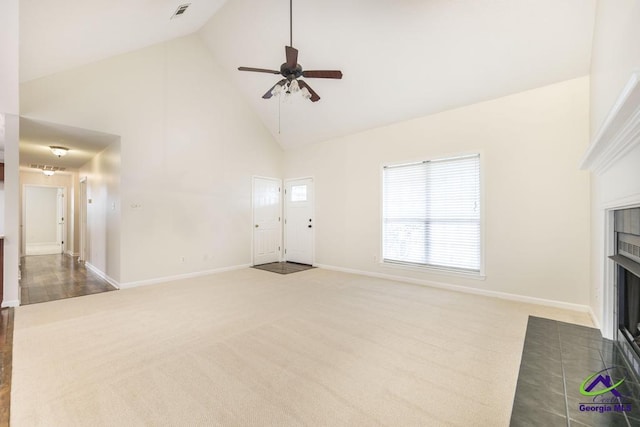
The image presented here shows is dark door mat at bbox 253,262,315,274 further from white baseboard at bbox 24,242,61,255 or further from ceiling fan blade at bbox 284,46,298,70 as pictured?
white baseboard at bbox 24,242,61,255

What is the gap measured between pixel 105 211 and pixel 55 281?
4.66ft

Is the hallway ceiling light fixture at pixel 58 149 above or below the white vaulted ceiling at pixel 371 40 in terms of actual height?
below

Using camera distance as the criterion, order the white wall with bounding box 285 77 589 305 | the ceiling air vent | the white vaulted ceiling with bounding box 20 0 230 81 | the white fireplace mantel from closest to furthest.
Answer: the white fireplace mantel → the white vaulted ceiling with bounding box 20 0 230 81 → the white wall with bounding box 285 77 589 305 → the ceiling air vent

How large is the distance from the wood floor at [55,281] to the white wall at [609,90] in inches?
245

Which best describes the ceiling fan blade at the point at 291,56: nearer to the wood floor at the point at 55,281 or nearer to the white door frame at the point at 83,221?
the wood floor at the point at 55,281

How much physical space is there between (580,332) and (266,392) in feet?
10.3

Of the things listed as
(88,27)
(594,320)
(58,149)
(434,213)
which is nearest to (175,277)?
(58,149)

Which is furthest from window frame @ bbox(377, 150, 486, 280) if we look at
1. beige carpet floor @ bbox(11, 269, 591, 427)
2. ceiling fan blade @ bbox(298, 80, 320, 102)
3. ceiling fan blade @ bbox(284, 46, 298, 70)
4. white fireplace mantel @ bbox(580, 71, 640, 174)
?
ceiling fan blade @ bbox(284, 46, 298, 70)

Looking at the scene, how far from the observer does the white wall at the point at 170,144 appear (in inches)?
163

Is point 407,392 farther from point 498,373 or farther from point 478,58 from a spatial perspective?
point 478,58

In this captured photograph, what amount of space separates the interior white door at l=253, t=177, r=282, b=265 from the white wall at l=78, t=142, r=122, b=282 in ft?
8.56

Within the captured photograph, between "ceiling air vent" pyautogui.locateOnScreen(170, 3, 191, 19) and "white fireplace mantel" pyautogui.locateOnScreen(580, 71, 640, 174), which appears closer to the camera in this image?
"white fireplace mantel" pyautogui.locateOnScreen(580, 71, 640, 174)

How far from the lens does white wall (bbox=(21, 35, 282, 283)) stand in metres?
4.14

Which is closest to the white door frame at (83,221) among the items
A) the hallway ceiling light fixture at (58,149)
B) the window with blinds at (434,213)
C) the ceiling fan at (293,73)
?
the hallway ceiling light fixture at (58,149)
